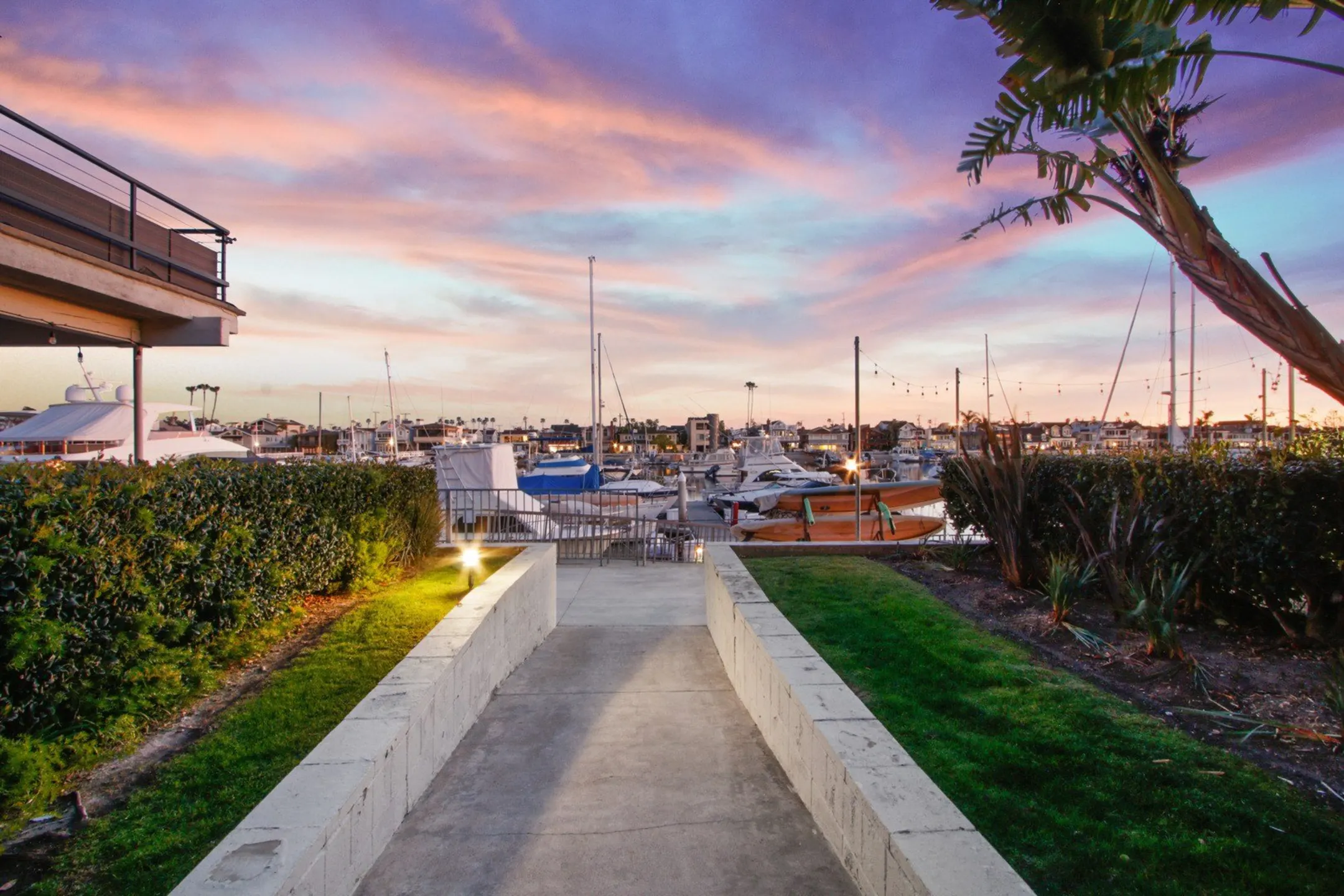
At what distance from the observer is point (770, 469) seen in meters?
51.2

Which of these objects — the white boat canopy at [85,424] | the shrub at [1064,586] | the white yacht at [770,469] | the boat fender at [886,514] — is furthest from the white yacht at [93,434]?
the white yacht at [770,469]

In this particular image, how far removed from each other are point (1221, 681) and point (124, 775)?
22.7ft

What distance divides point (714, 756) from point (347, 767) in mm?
2342

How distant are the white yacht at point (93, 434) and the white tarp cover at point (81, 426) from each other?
0.6 inches

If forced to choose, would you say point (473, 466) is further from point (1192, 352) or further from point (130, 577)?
point (1192, 352)

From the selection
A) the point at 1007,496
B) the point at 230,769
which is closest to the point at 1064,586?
the point at 1007,496

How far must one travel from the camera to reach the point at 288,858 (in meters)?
2.45

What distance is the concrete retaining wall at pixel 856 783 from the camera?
7.82 feet

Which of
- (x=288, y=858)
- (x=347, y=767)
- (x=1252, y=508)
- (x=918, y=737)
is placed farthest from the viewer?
(x=1252, y=508)

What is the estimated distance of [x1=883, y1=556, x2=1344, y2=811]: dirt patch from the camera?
3721 millimetres

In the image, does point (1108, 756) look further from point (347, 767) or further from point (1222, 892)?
point (347, 767)

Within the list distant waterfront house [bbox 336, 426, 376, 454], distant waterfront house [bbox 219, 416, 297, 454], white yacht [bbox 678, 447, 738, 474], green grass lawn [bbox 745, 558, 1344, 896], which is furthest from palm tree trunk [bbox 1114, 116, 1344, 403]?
distant waterfront house [bbox 219, 416, 297, 454]

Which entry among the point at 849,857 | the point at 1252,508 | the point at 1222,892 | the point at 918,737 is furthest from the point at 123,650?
the point at 1252,508

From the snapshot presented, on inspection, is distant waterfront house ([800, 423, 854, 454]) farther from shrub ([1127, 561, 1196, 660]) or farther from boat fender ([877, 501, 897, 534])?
shrub ([1127, 561, 1196, 660])
